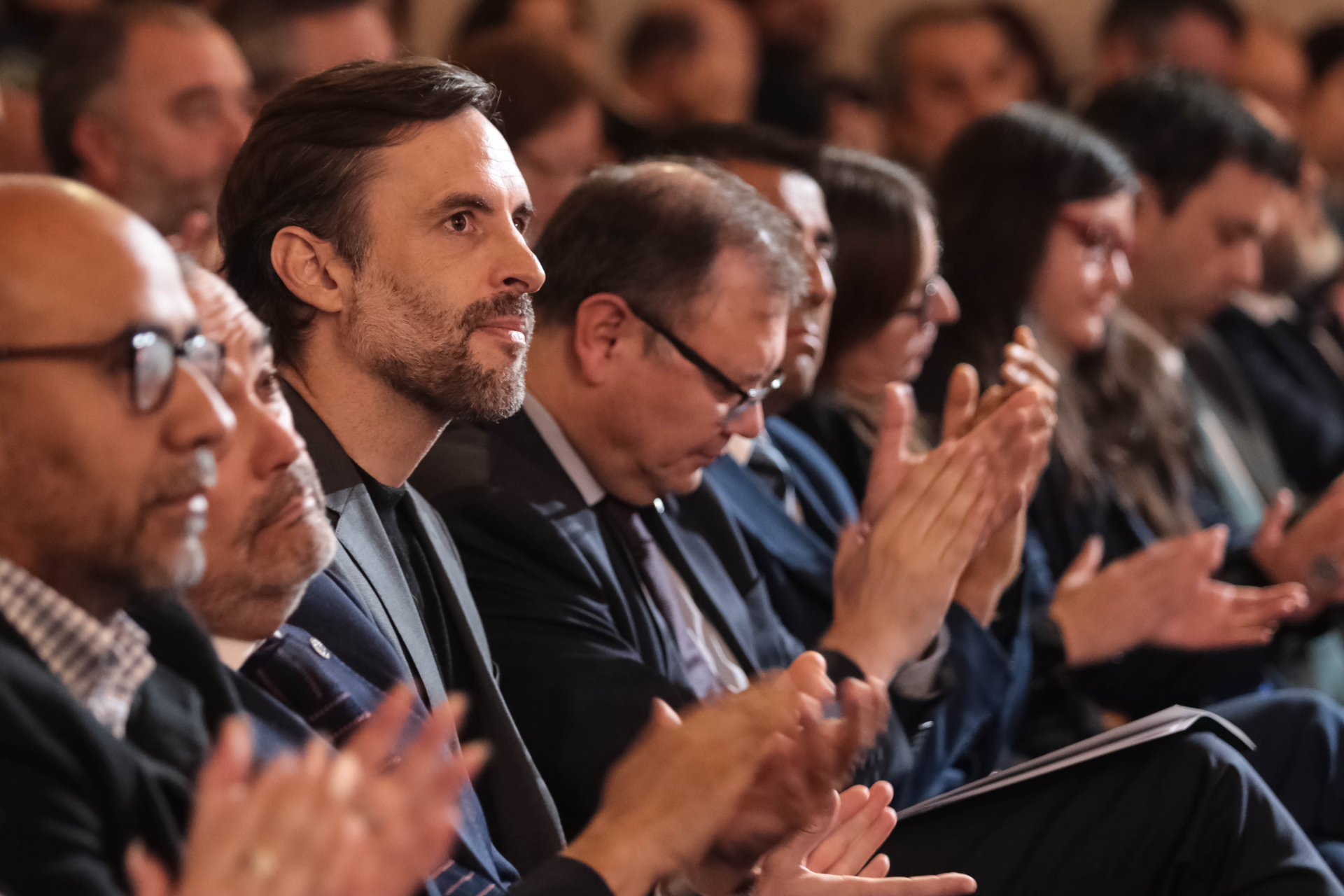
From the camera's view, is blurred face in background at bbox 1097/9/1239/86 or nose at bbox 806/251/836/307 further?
blurred face in background at bbox 1097/9/1239/86

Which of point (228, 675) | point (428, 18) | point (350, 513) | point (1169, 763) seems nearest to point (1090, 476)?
point (1169, 763)

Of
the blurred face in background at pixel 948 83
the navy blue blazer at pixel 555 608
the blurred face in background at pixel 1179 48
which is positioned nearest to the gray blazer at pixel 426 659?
the navy blue blazer at pixel 555 608

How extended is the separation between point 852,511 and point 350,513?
3.80ft

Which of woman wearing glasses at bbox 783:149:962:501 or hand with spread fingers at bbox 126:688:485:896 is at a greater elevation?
hand with spread fingers at bbox 126:688:485:896

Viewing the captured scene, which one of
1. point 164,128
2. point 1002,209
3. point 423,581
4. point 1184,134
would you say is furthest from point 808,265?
point 1184,134

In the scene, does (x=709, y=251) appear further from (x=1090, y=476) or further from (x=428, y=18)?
(x=428, y=18)

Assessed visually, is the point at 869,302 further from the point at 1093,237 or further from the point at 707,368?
the point at 707,368

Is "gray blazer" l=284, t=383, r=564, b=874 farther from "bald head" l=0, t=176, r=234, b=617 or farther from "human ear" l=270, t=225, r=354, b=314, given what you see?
"bald head" l=0, t=176, r=234, b=617

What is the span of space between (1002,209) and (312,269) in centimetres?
170

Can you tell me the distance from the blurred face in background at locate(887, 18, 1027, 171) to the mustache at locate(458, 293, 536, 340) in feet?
11.3

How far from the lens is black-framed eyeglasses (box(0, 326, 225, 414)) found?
97 centimetres

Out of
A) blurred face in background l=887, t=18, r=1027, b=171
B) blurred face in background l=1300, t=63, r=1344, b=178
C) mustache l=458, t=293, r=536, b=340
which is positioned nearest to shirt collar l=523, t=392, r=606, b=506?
mustache l=458, t=293, r=536, b=340

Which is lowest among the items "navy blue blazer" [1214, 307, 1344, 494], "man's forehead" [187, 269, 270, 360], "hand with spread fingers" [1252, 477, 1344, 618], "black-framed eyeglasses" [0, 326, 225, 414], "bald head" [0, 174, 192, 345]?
"navy blue blazer" [1214, 307, 1344, 494]

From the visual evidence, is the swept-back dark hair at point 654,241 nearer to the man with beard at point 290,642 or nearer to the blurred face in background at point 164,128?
the man with beard at point 290,642
